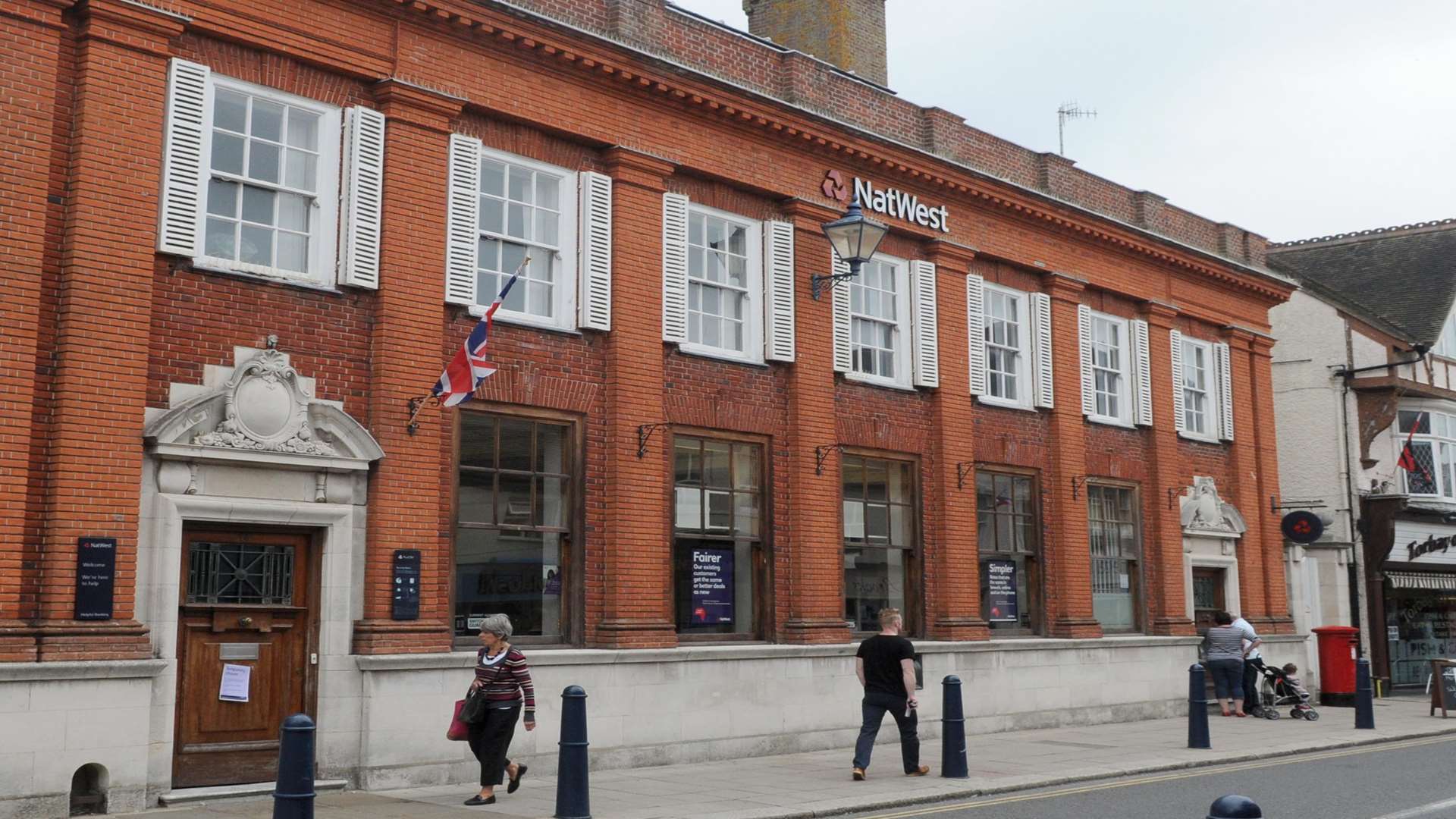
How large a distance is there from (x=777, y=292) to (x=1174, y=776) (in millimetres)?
7145

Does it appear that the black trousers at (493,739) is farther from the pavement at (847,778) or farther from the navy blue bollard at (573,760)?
the navy blue bollard at (573,760)

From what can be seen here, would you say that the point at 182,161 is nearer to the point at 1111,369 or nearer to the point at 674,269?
the point at 674,269

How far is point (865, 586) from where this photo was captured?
18594 mm

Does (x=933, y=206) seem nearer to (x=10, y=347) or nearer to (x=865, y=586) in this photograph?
(x=865, y=586)

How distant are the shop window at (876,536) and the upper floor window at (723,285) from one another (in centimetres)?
231

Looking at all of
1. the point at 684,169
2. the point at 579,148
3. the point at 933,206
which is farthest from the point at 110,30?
the point at 933,206

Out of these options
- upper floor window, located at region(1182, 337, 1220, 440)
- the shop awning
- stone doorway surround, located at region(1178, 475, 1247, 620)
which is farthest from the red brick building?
the shop awning

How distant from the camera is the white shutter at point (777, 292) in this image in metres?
17.5

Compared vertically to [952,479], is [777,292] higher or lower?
higher

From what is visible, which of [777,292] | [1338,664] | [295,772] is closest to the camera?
[295,772]

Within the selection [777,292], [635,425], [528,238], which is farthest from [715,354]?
[528,238]

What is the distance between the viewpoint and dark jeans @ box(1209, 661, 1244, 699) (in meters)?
21.2

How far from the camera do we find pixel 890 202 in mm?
19344

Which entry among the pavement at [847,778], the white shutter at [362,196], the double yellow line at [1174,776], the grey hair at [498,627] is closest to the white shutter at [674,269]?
the white shutter at [362,196]
